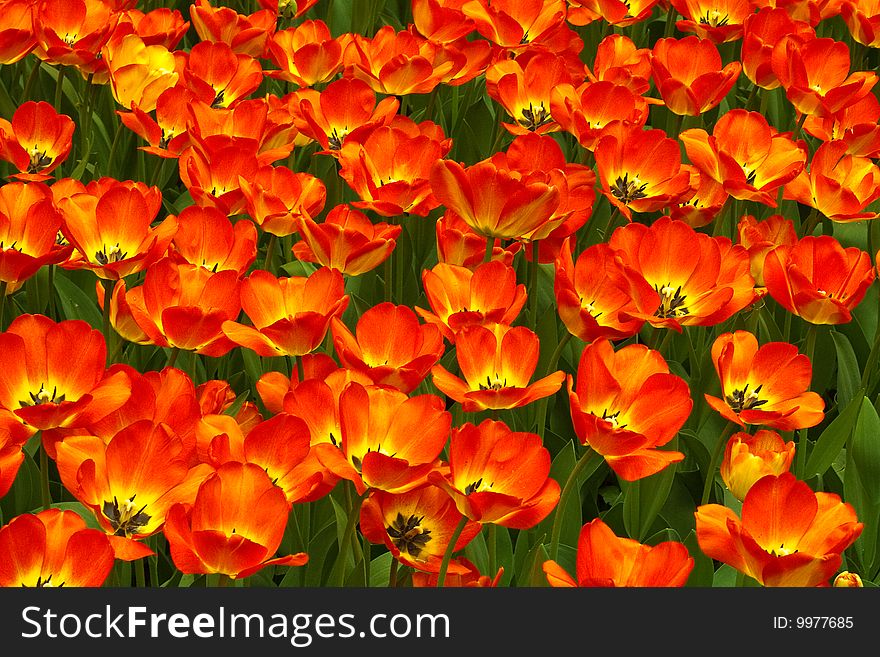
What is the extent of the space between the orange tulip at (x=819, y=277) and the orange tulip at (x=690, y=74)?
562mm

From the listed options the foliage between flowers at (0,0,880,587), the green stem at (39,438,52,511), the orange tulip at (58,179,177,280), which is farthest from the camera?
the orange tulip at (58,179,177,280)

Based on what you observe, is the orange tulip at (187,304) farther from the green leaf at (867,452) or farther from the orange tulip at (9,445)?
the green leaf at (867,452)

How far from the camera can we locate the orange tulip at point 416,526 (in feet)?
4.00

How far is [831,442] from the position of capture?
1.72 meters

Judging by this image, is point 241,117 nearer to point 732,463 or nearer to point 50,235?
point 50,235

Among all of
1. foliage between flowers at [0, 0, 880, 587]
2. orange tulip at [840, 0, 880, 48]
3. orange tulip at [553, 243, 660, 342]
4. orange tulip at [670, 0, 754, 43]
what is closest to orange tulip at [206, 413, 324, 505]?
foliage between flowers at [0, 0, 880, 587]

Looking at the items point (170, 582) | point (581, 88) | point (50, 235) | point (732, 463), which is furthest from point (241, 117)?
point (732, 463)

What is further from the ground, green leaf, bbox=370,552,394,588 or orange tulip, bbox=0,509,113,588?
green leaf, bbox=370,552,394,588

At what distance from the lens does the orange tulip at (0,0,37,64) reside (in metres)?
2.11

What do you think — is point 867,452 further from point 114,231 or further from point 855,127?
point 114,231

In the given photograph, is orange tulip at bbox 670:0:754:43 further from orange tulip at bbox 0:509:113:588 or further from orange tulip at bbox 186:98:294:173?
orange tulip at bbox 0:509:113:588

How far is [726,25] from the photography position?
2.41 metres

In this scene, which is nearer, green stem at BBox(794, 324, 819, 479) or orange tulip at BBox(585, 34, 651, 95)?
green stem at BBox(794, 324, 819, 479)

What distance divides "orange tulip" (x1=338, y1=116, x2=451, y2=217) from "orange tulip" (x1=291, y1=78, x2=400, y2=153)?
68 mm
